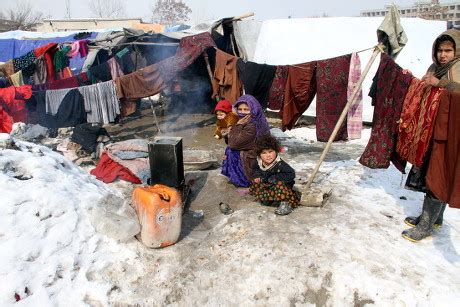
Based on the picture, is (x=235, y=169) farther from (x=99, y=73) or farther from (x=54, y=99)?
(x=99, y=73)

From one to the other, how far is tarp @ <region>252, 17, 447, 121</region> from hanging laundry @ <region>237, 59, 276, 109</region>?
363cm

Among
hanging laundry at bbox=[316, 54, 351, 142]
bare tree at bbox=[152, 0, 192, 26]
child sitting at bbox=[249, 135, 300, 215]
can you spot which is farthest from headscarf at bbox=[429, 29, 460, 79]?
bare tree at bbox=[152, 0, 192, 26]

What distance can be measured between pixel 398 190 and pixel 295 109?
6.04ft

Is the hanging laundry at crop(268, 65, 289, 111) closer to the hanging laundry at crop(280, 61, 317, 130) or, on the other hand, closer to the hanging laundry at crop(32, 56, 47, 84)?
the hanging laundry at crop(280, 61, 317, 130)

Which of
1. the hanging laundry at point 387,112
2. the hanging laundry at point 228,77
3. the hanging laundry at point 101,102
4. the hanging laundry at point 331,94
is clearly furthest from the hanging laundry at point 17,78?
the hanging laundry at point 387,112

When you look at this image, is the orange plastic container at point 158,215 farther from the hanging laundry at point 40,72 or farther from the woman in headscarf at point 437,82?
the hanging laundry at point 40,72

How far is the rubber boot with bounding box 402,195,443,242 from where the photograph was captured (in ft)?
10.7

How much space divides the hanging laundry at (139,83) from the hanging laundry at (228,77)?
1.40 m

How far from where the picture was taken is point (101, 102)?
23.0 ft

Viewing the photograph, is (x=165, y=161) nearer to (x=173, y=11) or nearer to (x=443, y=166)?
(x=443, y=166)

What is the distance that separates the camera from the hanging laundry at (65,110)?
266 inches

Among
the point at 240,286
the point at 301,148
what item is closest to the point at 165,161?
the point at 240,286

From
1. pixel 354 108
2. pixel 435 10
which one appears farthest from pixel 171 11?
pixel 354 108

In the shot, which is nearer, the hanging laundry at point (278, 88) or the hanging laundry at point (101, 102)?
the hanging laundry at point (278, 88)
